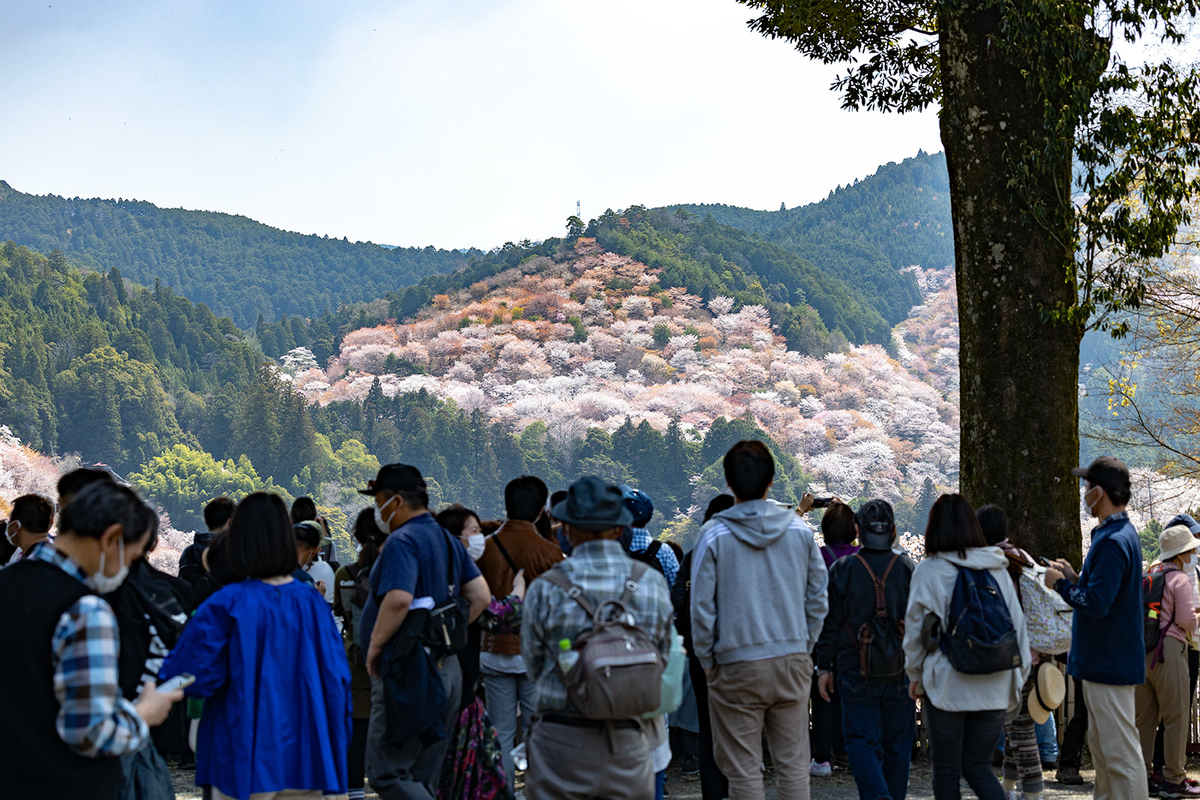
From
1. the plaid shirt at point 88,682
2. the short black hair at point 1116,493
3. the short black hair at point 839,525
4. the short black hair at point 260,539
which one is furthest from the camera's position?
the short black hair at point 839,525

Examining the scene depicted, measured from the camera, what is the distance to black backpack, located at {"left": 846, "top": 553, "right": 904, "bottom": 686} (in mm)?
4500

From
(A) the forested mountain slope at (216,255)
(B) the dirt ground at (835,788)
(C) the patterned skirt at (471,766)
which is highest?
(A) the forested mountain slope at (216,255)

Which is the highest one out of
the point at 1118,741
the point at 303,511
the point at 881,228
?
the point at 881,228

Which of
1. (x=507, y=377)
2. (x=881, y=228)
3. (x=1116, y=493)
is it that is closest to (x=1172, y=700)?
(x=1116, y=493)

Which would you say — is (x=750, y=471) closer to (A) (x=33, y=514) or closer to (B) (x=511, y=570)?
(B) (x=511, y=570)

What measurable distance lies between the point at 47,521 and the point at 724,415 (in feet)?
207

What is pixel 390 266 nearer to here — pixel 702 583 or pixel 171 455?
pixel 171 455

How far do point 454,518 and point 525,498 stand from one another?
558mm

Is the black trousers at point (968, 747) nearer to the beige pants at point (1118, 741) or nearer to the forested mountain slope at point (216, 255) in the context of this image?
the beige pants at point (1118, 741)

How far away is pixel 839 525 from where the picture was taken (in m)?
5.28

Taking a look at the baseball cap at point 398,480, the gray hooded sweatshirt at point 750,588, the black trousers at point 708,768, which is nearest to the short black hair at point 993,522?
the gray hooded sweatshirt at point 750,588

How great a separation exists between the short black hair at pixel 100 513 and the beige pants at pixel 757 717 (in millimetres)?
2227

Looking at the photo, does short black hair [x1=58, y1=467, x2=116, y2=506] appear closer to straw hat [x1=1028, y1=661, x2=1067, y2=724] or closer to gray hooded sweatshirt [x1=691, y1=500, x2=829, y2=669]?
gray hooded sweatshirt [x1=691, y1=500, x2=829, y2=669]

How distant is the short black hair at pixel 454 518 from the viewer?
508 centimetres
